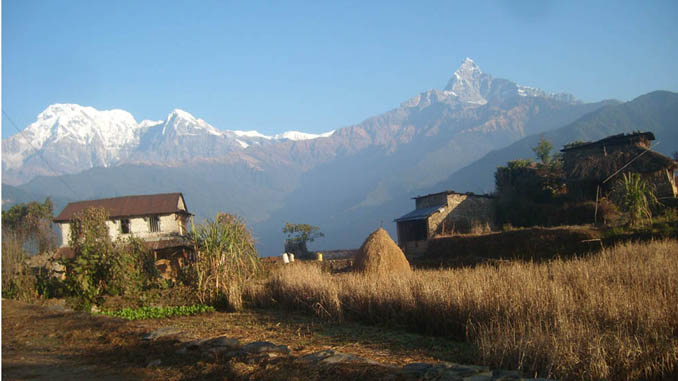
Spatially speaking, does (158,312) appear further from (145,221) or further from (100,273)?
(145,221)

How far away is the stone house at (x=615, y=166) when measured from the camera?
93.9 ft

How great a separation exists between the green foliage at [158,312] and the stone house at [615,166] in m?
21.7

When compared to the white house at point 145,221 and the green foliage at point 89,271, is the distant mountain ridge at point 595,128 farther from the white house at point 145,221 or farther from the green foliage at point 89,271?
the green foliage at point 89,271

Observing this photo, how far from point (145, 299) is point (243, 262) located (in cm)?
294

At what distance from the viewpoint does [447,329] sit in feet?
27.3

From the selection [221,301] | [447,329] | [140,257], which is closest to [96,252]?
[140,257]

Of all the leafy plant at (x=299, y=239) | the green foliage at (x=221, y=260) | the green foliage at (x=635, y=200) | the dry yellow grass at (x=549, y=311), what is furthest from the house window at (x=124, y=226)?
the green foliage at (x=635, y=200)

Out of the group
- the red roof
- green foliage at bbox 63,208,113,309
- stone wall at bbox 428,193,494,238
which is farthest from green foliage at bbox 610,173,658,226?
the red roof

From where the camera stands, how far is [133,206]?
137 feet

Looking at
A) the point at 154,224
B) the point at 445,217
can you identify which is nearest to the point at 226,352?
the point at 445,217

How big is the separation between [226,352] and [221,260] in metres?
7.81

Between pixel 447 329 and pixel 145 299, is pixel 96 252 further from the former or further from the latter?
pixel 447 329

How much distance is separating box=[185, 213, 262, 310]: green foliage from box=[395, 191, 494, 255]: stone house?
18841 mm

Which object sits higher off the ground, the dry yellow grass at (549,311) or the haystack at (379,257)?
the haystack at (379,257)
